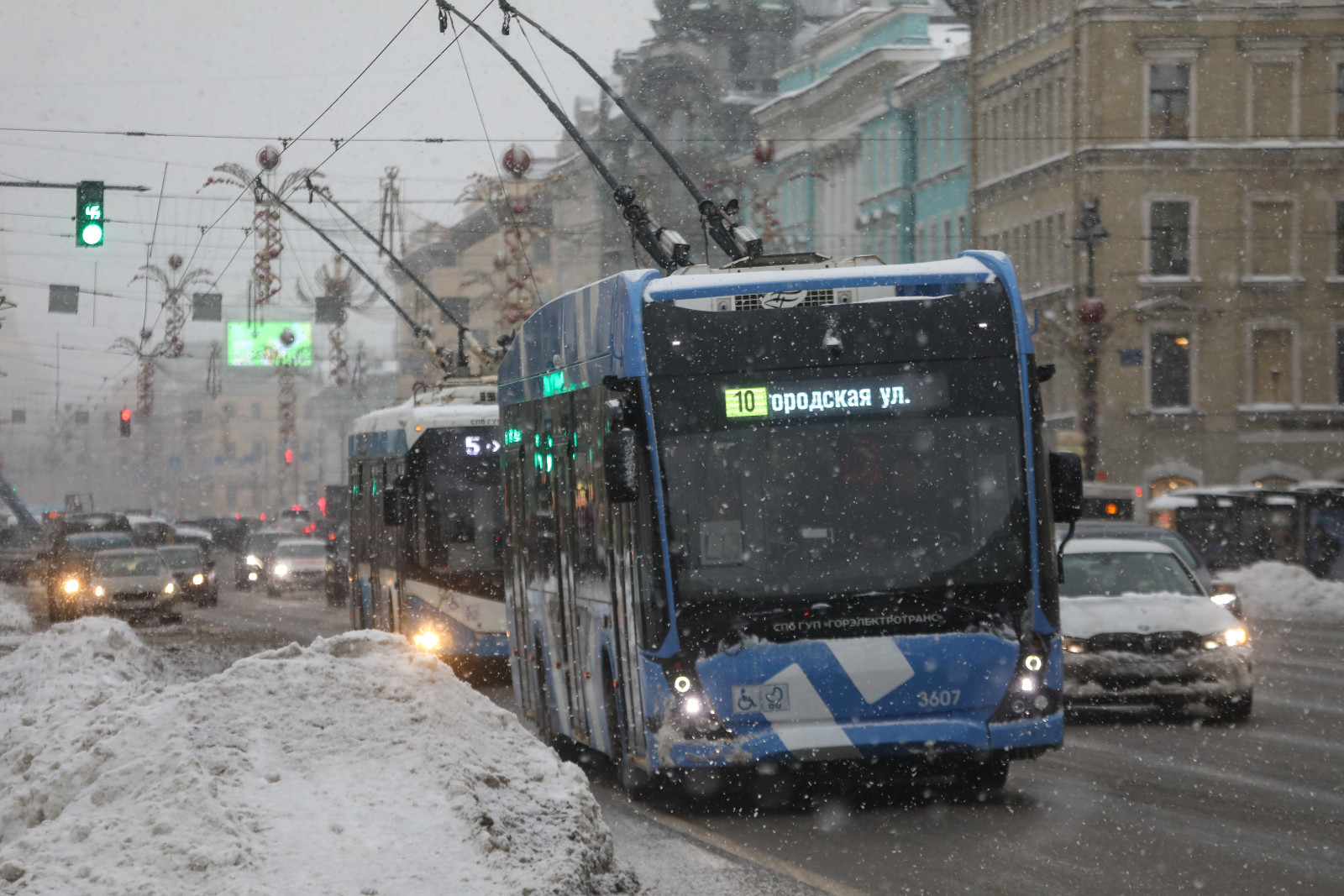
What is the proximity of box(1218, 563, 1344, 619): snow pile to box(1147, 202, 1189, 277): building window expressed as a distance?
2000 centimetres

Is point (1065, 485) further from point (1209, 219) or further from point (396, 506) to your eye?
point (1209, 219)

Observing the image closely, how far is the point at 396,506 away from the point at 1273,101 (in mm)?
40161

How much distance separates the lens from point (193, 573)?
46.6 m

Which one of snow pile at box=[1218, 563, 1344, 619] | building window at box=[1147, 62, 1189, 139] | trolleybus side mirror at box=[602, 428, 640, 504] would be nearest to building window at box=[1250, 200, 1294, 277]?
building window at box=[1147, 62, 1189, 139]

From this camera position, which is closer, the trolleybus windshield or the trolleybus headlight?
the trolleybus windshield

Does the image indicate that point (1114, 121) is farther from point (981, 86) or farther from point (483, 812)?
point (483, 812)

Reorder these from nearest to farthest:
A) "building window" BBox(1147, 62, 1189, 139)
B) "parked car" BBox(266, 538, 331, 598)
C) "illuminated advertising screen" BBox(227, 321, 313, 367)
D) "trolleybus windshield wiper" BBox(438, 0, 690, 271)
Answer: "trolleybus windshield wiper" BBox(438, 0, 690, 271) < "parked car" BBox(266, 538, 331, 598) < "building window" BBox(1147, 62, 1189, 139) < "illuminated advertising screen" BBox(227, 321, 313, 367)

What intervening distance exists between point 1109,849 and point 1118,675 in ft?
20.6

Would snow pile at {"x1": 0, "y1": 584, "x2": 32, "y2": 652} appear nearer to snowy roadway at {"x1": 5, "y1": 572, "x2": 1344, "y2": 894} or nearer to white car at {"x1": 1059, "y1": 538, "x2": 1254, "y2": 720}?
white car at {"x1": 1059, "y1": 538, "x2": 1254, "y2": 720}

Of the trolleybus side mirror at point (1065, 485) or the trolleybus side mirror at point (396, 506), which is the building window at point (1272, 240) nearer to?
the trolleybus side mirror at point (396, 506)

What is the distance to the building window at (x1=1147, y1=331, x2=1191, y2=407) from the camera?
55.9m

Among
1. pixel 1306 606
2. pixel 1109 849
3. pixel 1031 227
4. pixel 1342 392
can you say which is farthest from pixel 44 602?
pixel 1109 849

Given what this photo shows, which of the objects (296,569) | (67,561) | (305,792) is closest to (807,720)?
(305,792)

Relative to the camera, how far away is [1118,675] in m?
15.8
